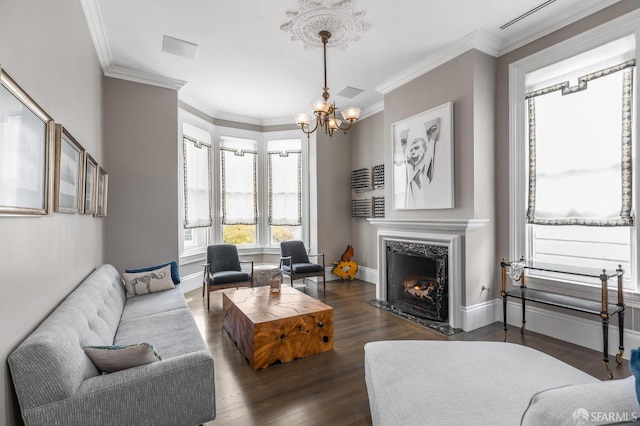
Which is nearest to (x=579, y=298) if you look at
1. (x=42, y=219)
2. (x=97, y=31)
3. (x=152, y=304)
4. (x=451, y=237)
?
(x=451, y=237)

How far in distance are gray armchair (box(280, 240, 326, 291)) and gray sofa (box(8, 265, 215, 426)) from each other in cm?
272

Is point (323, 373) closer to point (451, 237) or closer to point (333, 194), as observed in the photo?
point (451, 237)

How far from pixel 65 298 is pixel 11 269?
38.1 inches

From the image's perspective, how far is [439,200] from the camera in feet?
12.5

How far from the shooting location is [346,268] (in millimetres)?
5852

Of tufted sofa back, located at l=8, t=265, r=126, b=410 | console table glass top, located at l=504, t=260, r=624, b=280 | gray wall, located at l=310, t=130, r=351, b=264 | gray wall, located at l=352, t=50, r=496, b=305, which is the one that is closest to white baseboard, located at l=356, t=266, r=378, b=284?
gray wall, located at l=310, t=130, r=351, b=264

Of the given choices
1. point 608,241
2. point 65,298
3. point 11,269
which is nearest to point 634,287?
point 608,241

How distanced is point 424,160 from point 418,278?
1515 mm

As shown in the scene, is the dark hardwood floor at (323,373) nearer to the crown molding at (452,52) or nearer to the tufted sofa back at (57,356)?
the tufted sofa back at (57,356)

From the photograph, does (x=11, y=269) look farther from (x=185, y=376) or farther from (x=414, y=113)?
(x=414, y=113)

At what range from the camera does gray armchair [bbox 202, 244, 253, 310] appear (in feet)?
14.3

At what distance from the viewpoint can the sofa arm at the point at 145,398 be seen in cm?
138

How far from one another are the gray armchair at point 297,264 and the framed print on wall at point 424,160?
Result: 5.56 ft

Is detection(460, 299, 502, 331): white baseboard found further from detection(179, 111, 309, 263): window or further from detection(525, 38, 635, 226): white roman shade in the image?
detection(179, 111, 309, 263): window
